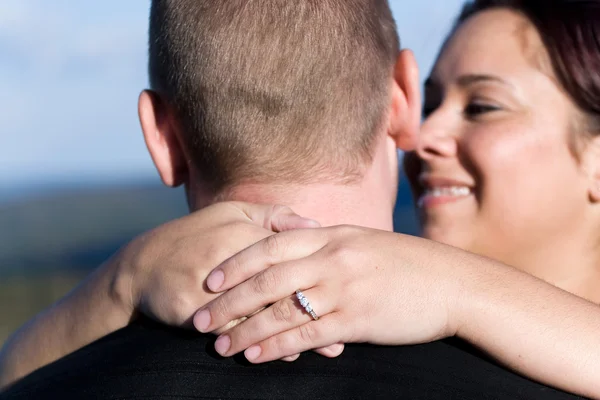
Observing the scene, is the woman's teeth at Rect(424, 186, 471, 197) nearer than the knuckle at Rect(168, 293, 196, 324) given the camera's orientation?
No

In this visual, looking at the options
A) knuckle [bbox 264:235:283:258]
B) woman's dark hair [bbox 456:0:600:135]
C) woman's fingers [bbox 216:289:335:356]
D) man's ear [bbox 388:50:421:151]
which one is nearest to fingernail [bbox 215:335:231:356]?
woman's fingers [bbox 216:289:335:356]

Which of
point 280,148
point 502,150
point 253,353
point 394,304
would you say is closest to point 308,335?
point 253,353

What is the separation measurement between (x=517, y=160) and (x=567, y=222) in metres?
0.47

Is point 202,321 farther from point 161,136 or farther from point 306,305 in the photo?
point 161,136

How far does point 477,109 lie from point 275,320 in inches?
89.3

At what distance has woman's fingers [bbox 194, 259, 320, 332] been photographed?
189 centimetres

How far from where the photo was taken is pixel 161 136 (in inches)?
92.0

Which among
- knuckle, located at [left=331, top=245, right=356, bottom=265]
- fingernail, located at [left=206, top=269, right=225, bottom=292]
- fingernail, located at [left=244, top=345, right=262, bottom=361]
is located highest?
knuckle, located at [left=331, top=245, right=356, bottom=265]

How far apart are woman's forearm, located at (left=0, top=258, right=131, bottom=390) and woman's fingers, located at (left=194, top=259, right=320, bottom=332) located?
0.48 metres

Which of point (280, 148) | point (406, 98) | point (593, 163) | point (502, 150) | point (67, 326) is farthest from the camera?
point (593, 163)

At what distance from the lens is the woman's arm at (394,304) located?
6.22 feet

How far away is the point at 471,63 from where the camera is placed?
3771 millimetres

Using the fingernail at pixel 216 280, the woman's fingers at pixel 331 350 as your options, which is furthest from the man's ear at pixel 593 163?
the fingernail at pixel 216 280

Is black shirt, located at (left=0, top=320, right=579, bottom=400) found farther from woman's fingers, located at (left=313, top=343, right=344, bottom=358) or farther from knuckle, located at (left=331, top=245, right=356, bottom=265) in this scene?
knuckle, located at (left=331, top=245, right=356, bottom=265)
